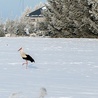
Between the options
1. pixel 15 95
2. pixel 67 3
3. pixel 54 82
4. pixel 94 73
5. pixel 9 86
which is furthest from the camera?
pixel 67 3

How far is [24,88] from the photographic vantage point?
8.34 meters

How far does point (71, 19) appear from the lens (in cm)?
4322

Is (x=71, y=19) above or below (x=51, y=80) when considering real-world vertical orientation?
above

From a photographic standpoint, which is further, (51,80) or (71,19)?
(71,19)

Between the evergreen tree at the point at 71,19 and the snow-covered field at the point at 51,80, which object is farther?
the evergreen tree at the point at 71,19

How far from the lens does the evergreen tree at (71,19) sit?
42062 mm

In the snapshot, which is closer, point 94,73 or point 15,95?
point 15,95

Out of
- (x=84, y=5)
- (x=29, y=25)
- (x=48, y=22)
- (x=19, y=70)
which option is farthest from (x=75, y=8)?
(x=19, y=70)

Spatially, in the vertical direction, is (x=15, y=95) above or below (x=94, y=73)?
above

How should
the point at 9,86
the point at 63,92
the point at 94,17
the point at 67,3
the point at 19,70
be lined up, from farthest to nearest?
the point at 67,3 < the point at 94,17 < the point at 19,70 < the point at 9,86 < the point at 63,92

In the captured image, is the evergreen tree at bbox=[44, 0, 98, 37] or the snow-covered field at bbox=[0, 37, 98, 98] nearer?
the snow-covered field at bbox=[0, 37, 98, 98]

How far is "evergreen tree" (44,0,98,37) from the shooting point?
42.1 m

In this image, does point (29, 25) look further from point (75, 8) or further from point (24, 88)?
point (24, 88)

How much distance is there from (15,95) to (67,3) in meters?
39.3
